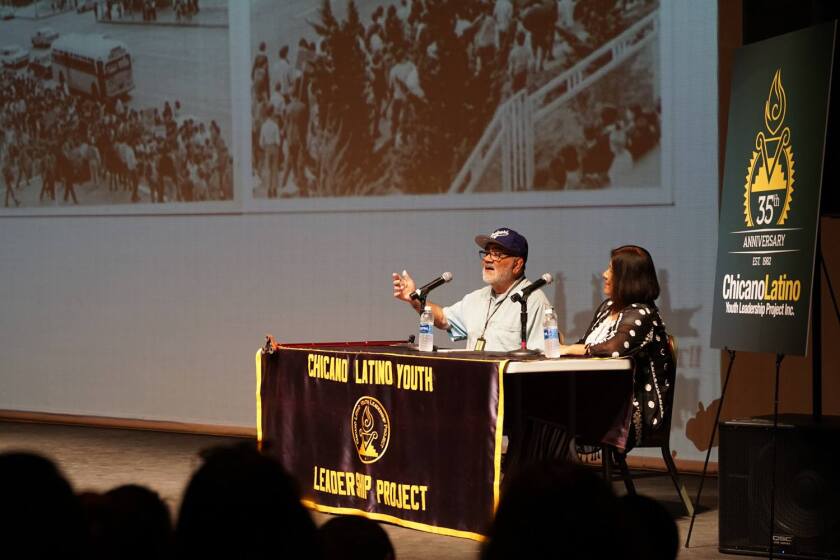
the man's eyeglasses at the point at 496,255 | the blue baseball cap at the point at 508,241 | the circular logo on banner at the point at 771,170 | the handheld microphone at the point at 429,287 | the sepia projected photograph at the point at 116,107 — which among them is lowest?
the handheld microphone at the point at 429,287

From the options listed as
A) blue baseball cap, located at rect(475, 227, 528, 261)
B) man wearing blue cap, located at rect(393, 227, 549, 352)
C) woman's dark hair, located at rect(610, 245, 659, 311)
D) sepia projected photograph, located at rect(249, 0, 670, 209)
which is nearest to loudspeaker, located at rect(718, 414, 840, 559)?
woman's dark hair, located at rect(610, 245, 659, 311)

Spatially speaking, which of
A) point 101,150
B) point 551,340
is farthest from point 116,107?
point 551,340

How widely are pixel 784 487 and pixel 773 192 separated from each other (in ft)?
3.27

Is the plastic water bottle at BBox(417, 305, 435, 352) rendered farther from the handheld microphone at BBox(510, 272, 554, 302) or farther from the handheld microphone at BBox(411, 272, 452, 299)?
the handheld microphone at BBox(510, 272, 554, 302)

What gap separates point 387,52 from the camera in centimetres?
737

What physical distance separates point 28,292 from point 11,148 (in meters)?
1.02

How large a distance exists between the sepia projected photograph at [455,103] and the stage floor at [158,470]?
1.55 m

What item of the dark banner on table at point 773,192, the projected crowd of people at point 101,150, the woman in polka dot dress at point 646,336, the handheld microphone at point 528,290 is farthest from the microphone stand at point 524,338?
the projected crowd of people at point 101,150

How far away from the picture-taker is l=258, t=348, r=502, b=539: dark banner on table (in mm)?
4535

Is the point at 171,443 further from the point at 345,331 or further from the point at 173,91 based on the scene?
the point at 173,91

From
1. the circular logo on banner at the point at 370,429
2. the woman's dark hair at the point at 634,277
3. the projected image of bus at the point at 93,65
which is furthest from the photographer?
the projected image of bus at the point at 93,65

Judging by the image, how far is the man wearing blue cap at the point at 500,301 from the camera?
Answer: 539 centimetres

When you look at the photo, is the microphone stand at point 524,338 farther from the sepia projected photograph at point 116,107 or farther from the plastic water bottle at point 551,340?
the sepia projected photograph at point 116,107

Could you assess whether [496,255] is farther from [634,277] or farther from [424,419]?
[424,419]
